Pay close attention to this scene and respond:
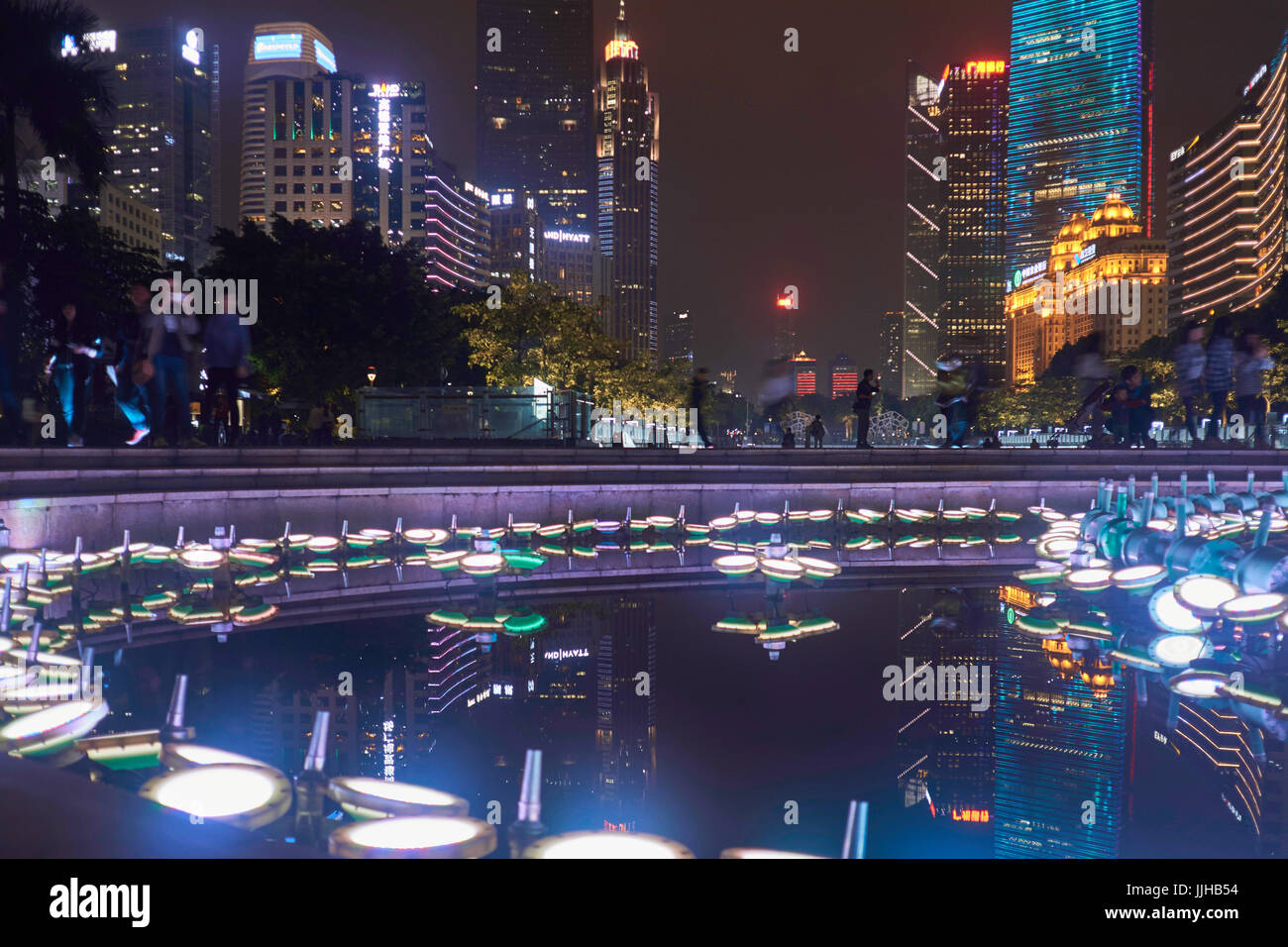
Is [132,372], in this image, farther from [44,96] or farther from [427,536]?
[44,96]

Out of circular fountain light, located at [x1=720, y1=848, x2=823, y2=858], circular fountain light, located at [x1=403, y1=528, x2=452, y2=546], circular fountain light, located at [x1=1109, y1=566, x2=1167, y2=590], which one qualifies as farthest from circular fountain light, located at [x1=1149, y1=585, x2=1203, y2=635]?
circular fountain light, located at [x1=403, y1=528, x2=452, y2=546]

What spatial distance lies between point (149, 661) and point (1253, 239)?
180372mm

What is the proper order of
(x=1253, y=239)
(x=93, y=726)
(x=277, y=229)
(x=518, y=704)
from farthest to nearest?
(x=1253, y=239) → (x=277, y=229) → (x=518, y=704) → (x=93, y=726)

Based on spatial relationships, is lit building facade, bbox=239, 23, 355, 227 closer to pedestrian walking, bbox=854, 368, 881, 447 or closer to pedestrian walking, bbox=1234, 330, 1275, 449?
pedestrian walking, bbox=854, 368, 881, 447

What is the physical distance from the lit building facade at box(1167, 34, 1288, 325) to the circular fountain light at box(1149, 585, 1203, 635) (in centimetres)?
14908

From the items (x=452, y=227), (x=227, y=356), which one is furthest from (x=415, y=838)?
(x=452, y=227)

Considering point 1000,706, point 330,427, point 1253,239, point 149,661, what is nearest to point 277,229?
point 330,427

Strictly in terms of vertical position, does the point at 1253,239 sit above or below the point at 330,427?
above

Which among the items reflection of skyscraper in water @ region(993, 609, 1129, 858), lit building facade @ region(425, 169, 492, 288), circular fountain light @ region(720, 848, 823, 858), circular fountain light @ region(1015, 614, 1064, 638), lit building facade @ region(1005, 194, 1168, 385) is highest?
lit building facade @ region(425, 169, 492, 288)

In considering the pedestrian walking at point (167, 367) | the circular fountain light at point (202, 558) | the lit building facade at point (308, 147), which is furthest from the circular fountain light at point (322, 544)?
the lit building facade at point (308, 147)

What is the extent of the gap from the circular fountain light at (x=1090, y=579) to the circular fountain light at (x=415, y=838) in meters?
7.11

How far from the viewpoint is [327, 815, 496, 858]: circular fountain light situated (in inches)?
126
